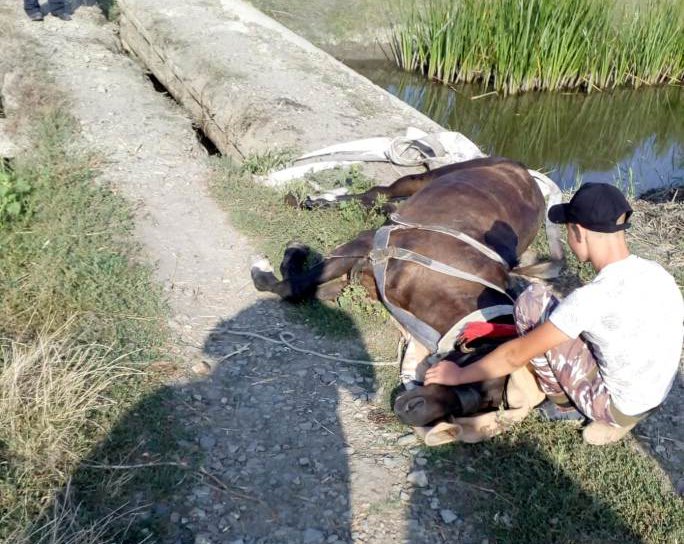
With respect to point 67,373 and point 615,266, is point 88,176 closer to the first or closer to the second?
point 67,373

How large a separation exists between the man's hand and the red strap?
0.88 feet

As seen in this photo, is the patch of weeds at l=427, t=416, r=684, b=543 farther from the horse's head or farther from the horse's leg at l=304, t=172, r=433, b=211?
the horse's leg at l=304, t=172, r=433, b=211

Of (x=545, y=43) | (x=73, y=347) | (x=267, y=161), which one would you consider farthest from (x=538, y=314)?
(x=545, y=43)

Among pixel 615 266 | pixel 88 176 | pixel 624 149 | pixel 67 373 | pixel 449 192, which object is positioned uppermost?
pixel 615 266

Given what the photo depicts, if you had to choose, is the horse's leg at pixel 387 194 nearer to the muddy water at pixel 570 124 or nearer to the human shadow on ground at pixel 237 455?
the human shadow on ground at pixel 237 455

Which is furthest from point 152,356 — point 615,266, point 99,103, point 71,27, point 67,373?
point 71,27

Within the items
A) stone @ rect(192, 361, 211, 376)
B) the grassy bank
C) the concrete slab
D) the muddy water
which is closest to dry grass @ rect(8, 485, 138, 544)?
the grassy bank

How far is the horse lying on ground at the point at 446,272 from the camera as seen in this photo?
3.15m

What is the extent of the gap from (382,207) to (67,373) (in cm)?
238

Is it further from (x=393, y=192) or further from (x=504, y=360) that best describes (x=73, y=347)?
(x=393, y=192)

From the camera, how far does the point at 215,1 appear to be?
8172 mm

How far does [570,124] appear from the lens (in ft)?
30.2

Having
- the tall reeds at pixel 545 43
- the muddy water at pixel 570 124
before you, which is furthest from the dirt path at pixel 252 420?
the tall reeds at pixel 545 43

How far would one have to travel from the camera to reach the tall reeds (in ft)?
27.2
